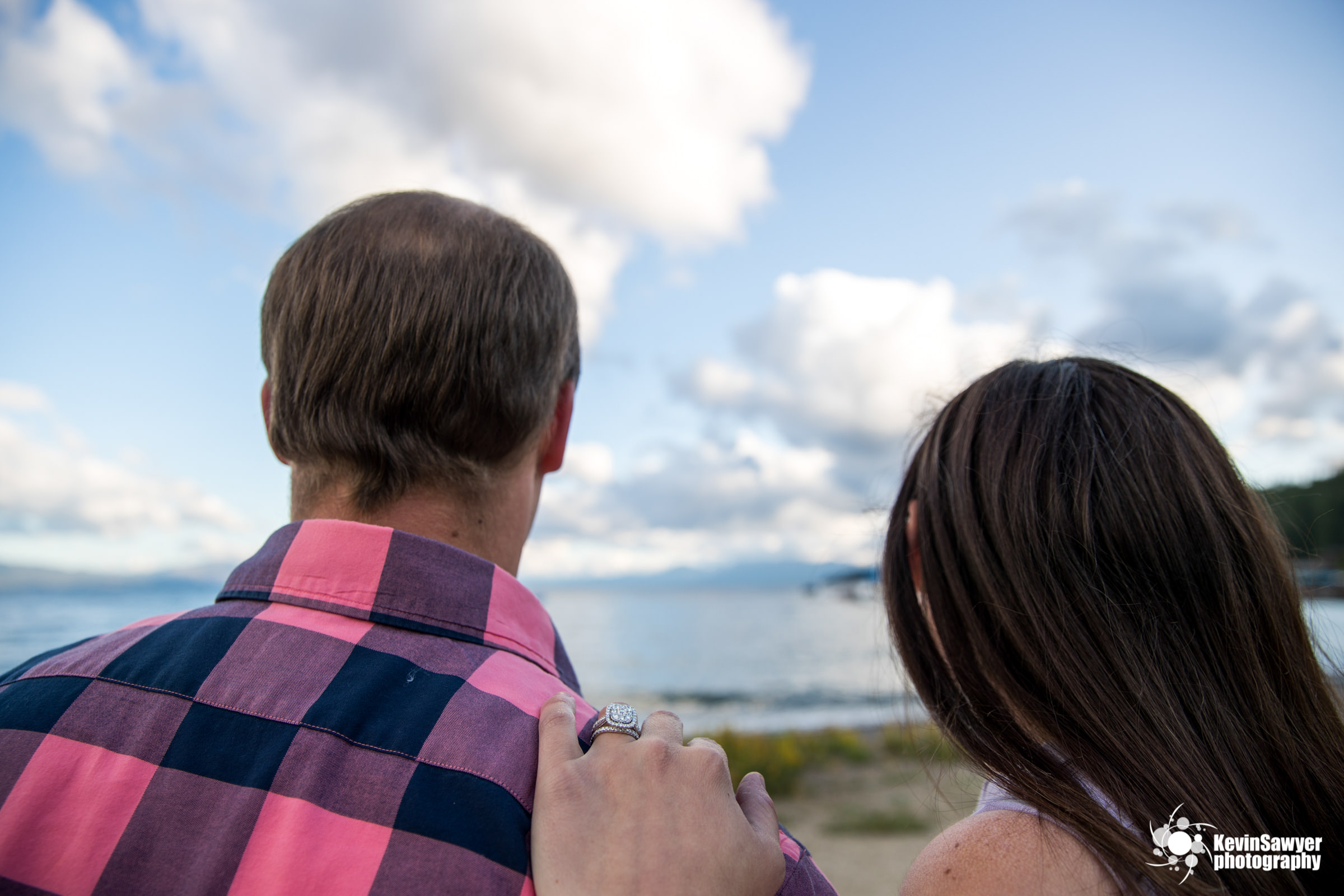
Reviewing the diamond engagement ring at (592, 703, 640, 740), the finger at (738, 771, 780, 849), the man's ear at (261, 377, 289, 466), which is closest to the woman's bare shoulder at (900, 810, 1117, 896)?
the finger at (738, 771, 780, 849)

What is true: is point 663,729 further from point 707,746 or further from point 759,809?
point 759,809

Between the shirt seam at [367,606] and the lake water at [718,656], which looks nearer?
the shirt seam at [367,606]

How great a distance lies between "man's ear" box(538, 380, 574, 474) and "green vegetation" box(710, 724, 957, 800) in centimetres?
712

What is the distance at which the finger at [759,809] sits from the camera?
3.52 feet

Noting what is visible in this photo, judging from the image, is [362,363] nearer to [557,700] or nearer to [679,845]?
[557,700]

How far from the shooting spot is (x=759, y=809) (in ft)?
3.68

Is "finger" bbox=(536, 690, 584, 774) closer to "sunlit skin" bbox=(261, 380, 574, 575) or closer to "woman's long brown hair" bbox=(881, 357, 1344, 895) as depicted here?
"sunlit skin" bbox=(261, 380, 574, 575)

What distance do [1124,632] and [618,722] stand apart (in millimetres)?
1055

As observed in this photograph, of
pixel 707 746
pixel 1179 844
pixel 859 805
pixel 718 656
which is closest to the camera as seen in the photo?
pixel 707 746

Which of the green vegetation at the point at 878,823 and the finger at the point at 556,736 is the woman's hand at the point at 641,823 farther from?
the green vegetation at the point at 878,823

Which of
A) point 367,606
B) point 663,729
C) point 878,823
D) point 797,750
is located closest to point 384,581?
point 367,606

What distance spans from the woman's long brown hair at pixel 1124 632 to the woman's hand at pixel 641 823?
60 cm

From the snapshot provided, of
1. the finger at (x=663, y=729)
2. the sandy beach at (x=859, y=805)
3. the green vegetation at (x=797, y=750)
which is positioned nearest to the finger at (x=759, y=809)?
the finger at (x=663, y=729)

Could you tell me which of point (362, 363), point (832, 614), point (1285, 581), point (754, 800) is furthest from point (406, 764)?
point (832, 614)
